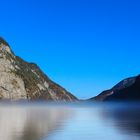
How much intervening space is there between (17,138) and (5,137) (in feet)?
6.94

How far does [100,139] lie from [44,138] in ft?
24.0

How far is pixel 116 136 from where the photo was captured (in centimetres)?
5475

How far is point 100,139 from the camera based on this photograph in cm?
5119

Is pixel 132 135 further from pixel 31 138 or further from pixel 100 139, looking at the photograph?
pixel 31 138

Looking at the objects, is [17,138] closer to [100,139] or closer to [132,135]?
[100,139]

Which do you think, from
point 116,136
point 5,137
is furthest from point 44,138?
point 116,136

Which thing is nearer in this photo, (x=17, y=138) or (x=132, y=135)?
(x=17, y=138)

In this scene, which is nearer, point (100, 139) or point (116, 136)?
point (100, 139)

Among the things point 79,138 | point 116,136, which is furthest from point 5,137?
point 116,136

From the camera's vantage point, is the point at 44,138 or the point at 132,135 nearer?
the point at 44,138

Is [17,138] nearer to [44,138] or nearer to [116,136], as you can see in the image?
[44,138]

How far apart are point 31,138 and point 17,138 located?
1.83 m

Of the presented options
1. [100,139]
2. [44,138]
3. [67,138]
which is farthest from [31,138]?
[100,139]

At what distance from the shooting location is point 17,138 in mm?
50656
